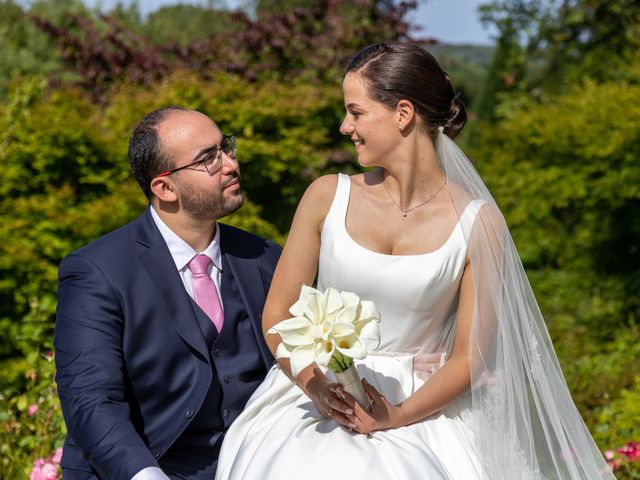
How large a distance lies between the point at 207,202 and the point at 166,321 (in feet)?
1.56

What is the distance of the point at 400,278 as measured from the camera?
275 cm

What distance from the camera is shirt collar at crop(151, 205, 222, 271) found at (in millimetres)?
3162

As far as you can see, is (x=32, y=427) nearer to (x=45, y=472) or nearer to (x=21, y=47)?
(x=45, y=472)

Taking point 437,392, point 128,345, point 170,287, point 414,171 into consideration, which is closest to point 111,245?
point 170,287

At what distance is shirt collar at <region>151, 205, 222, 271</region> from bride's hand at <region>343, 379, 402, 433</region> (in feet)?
3.03

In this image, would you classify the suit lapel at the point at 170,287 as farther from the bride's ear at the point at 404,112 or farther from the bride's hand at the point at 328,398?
the bride's ear at the point at 404,112

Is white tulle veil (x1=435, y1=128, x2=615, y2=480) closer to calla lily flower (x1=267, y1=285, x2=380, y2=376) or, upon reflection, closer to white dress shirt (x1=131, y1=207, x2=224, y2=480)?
calla lily flower (x1=267, y1=285, x2=380, y2=376)

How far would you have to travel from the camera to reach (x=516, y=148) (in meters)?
9.88

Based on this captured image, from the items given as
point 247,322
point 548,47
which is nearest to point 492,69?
point 548,47

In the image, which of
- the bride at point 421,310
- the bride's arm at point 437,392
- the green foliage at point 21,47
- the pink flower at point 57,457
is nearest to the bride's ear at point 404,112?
the bride at point 421,310

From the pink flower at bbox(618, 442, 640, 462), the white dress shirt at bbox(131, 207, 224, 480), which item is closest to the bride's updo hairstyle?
the white dress shirt at bbox(131, 207, 224, 480)

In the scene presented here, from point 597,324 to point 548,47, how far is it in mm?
7455

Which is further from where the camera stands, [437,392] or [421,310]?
[421,310]

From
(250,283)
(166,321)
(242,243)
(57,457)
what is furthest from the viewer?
(57,457)
